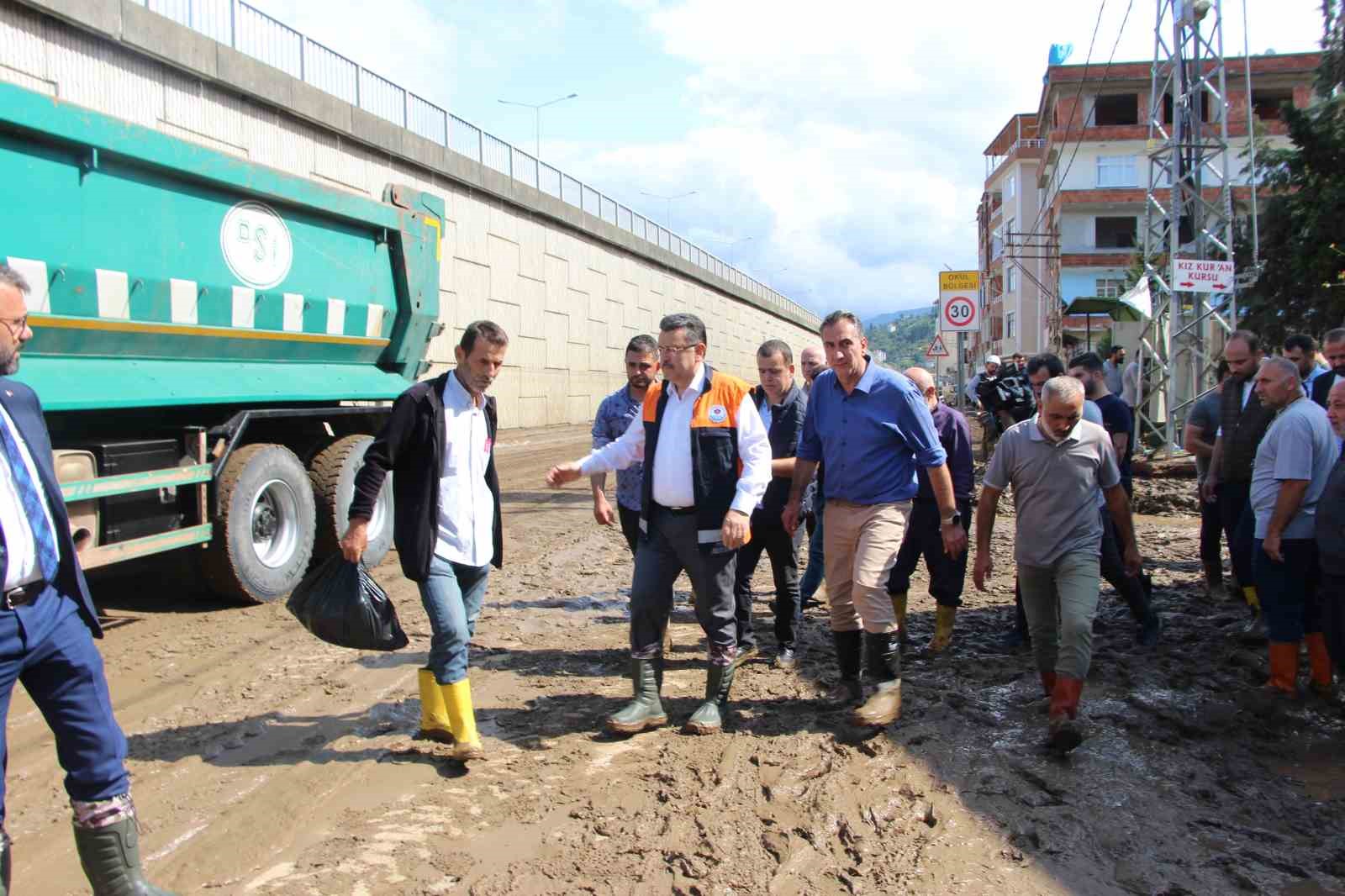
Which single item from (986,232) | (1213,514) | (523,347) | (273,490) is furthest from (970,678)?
(986,232)

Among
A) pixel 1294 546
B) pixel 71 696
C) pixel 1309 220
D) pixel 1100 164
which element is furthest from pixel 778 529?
pixel 1100 164

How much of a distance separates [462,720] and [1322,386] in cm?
572

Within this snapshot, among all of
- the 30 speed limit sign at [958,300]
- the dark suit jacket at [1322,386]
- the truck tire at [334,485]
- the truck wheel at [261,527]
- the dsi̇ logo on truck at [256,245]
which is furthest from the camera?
the 30 speed limit sign at [958,300]

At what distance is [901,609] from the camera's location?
612 centimetres

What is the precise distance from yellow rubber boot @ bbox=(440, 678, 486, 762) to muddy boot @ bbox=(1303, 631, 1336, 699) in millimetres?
4166

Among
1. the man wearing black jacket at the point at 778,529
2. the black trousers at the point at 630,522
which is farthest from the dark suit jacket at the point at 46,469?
the man wearing black jacket at the point at 778,529

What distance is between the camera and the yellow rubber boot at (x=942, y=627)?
19.7 ft

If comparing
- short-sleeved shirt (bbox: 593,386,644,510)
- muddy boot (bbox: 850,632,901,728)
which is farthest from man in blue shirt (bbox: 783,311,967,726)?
short-sleeved shirt (bbox: 593,386,644,510)

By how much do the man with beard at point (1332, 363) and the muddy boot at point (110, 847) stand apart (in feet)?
20.4

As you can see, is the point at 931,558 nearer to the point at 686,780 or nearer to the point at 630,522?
the point at 630,522

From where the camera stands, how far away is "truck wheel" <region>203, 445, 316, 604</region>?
6.50 m

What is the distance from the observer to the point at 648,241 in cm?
3569

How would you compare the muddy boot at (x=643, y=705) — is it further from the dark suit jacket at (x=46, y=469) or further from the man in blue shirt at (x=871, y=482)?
the dark suit jacket at (x=46, y=469)

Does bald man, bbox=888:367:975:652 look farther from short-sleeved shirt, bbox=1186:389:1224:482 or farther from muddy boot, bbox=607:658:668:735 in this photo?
short-sleeved shirt, bbox=1186:389:1224:482
